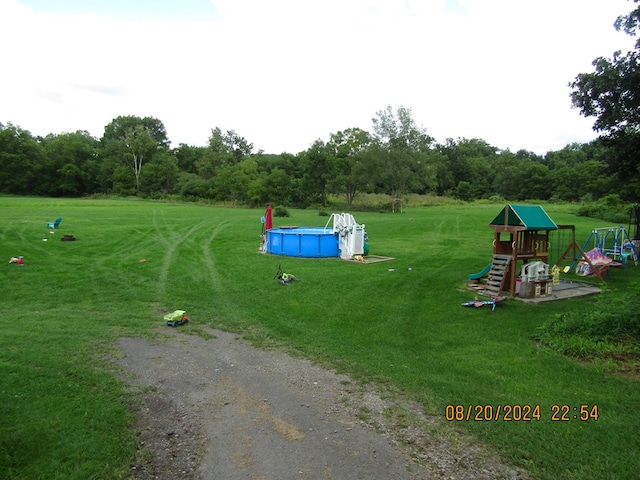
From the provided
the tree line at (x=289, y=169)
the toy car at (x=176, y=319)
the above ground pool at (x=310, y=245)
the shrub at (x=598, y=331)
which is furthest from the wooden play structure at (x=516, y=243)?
the tree line at (x=289, y=169)

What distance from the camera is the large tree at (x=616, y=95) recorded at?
46.8 ft

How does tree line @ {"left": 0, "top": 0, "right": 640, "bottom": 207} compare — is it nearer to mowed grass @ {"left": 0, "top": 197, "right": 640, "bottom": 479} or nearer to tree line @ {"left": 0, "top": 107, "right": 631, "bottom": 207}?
tree line @ {"left": 0, "top": 107, "right": 631, "bottom": 207}

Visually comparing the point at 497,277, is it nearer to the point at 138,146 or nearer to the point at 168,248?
the point at 168,248

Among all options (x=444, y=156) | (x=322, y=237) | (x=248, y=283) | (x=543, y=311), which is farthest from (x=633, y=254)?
(x=444, y=156)

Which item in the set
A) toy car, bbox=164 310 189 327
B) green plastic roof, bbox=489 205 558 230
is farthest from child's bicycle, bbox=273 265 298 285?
green plastic roof, bbox=489 205 558 230

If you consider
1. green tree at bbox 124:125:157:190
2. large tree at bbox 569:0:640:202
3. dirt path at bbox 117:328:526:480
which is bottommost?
dirt path at bbox 117:328:526:480

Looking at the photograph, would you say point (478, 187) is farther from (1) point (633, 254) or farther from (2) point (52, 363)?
(2) point (52, 363)

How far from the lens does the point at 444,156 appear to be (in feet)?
317

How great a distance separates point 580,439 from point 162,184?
262 feet

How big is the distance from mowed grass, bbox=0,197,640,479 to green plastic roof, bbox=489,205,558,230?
6.95 ft

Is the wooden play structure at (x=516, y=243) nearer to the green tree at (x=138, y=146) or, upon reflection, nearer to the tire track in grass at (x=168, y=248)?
the tire track in grass at (x=168, y=248)

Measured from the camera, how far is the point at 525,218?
39.5ft

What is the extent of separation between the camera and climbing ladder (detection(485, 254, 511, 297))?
12117mm
